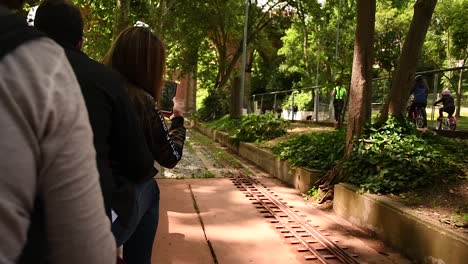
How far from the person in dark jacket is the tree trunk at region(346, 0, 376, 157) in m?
5.63

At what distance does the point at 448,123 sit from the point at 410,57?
4265 millimetres

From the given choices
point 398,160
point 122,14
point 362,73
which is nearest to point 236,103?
point 122,14

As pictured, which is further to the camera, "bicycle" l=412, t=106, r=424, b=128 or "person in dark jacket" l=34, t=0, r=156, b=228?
"bicycle" l=412, t=106, r=424, b=128

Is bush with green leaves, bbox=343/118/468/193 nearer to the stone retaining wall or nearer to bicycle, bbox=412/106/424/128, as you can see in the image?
the stone retaining wall

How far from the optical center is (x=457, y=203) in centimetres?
479

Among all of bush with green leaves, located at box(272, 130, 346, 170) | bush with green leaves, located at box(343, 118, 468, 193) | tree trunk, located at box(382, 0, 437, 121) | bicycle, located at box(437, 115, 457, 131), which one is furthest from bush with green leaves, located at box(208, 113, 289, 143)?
bush with green leaves, located at box(343, 118, 468, 193)

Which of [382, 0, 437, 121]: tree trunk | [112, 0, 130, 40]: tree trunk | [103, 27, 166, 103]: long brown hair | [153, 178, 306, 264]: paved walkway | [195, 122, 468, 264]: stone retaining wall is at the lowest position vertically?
[153, 178, 306, 264]: paved walkway

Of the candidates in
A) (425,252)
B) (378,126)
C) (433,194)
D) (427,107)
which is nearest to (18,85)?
(425,252)

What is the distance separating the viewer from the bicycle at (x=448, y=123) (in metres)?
10.5

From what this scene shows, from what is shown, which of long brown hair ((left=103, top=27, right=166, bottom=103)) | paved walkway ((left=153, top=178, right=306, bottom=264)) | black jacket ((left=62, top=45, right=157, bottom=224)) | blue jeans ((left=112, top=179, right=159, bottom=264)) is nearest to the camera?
black jacket ((left=62, top=45, right=157, bottom=224))

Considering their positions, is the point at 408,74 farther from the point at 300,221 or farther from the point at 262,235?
the point at 262,235

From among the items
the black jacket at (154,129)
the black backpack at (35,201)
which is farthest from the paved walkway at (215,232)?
the black backpack at (35,201)

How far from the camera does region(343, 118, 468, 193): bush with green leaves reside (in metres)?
5.46

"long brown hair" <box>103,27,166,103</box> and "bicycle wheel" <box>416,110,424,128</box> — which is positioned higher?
"long brown hair" <box>103,27,166,103</box>
